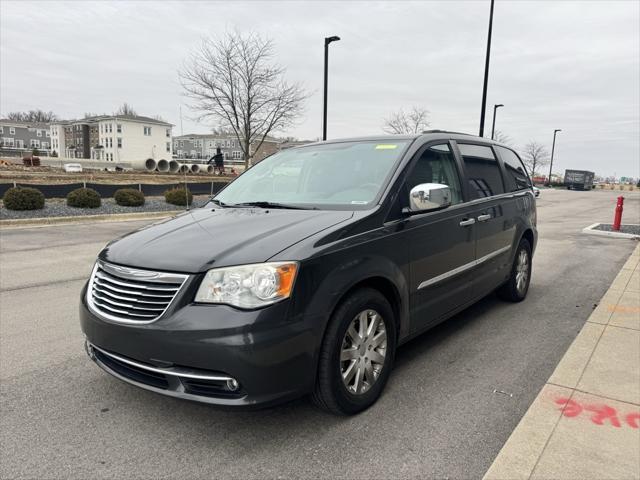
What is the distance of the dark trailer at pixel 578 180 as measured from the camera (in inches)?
2249

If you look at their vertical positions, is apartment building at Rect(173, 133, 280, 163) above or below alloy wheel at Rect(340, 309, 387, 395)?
above

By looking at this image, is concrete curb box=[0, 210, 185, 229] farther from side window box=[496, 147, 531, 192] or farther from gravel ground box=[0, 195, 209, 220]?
side window box=[496, 147, 531, 192]

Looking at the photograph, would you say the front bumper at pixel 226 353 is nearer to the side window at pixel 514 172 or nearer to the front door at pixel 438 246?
the front door at pixel 438 246

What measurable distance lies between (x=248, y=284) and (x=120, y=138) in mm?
85410

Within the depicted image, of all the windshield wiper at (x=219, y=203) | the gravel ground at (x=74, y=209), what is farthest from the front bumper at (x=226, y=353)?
the gravel ground at (x=74, y=209)

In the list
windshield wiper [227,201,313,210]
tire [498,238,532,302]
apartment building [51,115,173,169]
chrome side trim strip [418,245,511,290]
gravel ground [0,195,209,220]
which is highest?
apartment building [51,115,173,169]

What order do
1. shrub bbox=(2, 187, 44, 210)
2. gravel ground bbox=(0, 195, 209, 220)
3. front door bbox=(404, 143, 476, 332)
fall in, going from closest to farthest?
front door bbox=(404, 143, 476, 332) → gravel ground bbox=(0, 195, 209, 220) → shrub bbox=(2, 187, 44, 210)

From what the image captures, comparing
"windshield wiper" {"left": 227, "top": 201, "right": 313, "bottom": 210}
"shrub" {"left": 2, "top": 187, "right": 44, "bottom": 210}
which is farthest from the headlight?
"shrub" {"left": 2, "top": 187, "right": 44, "bottom": 210}

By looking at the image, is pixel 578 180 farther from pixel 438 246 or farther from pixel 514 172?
pixel 438 246

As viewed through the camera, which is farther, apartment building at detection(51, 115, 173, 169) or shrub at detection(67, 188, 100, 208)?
apartment building at detection(51, 115, 173, 169)

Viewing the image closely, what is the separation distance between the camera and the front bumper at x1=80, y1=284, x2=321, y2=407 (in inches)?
96.7

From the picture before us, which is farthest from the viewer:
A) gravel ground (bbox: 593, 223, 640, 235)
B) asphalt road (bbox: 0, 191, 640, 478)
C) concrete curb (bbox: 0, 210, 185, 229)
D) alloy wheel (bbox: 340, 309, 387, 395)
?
concrete curb (bbox: 0, 210, 185, 229)

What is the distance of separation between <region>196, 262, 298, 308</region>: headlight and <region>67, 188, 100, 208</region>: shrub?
15.5m

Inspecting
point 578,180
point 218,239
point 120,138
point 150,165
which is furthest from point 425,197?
point 120,138
